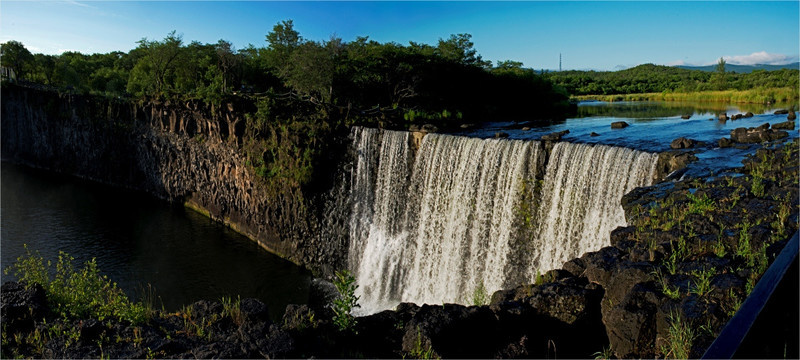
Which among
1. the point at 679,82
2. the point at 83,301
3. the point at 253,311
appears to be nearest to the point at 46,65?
the point at 83,301

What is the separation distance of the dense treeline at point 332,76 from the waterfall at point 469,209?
6150mm

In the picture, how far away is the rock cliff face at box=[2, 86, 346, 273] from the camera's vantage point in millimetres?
25422

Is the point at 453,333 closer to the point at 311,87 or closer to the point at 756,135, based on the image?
the point at 756,135

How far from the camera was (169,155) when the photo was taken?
1364 inches

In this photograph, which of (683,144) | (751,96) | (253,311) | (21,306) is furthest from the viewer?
(751,96)

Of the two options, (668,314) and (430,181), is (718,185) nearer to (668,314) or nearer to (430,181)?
(668,314)

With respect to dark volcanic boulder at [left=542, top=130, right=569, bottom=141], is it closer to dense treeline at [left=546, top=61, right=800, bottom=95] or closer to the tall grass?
the tall grass

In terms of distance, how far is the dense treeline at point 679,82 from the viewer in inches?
1793

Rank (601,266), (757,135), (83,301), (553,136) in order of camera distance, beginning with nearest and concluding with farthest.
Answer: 1. (601,266)
2. (83,301)
3. (757,135)
4. (553,136)

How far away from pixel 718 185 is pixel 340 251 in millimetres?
16607

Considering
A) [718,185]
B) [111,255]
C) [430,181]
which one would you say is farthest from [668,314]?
[111,255]

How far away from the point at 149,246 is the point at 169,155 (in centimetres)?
1059

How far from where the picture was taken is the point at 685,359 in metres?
5.64

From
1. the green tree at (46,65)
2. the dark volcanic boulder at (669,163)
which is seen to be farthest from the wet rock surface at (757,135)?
the green tree at (46,65)
